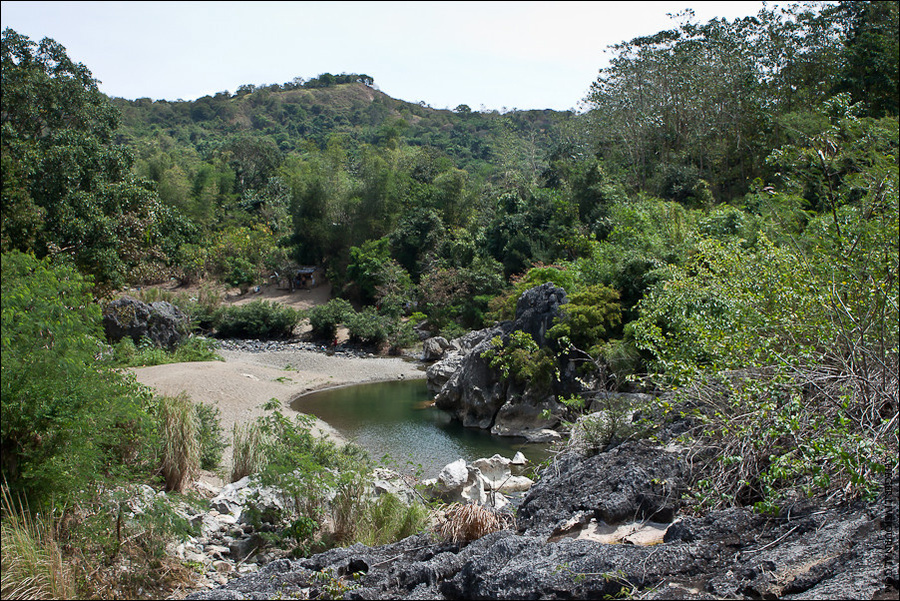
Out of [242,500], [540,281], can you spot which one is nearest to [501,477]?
[242,500]

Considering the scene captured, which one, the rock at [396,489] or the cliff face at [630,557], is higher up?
the cliff face at [630,557]

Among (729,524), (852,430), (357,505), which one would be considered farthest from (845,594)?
(357,505)

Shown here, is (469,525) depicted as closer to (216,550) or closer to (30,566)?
(216,550)

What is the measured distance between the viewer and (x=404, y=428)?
13414mm

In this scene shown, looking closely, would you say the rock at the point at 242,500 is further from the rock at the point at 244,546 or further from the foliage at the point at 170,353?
the foliage at the point at 170,353

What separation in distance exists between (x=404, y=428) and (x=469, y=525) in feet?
28.5

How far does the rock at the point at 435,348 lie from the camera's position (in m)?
20.9

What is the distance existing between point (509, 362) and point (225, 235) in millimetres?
21653

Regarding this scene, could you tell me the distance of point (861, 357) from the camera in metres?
4.96

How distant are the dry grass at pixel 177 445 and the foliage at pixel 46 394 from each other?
223 centimetres

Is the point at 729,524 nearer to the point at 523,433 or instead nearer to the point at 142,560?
the point at 142,560

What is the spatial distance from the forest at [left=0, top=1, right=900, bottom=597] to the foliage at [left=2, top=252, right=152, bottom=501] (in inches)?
0.8

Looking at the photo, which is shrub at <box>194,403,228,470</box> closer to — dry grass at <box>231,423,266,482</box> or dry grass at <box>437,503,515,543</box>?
dry grass at <box>231,423,266,482</box>

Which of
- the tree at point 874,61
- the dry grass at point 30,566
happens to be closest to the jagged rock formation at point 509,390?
the dry grass at point 30,566
